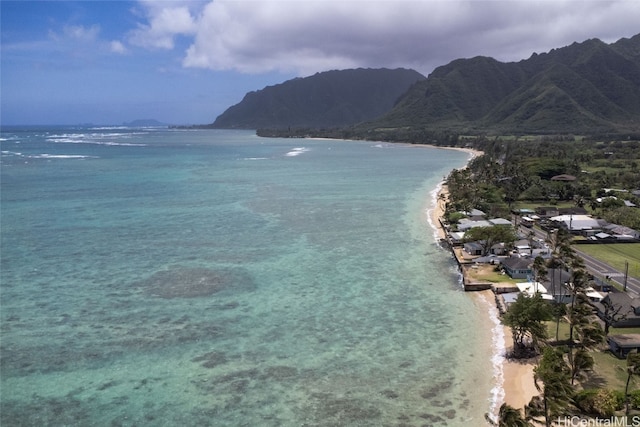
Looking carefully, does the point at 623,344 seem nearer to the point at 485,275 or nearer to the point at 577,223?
the point at 485,275

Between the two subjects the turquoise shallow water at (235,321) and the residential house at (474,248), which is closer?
the turquoise shallow water at (235,321)

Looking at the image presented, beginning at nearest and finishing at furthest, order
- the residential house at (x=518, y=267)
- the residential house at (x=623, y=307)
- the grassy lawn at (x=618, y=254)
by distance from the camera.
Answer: the residential house at (x=623, y=307), the residential house at (x=518, y=267), the grassy lawn at (x=618, y=254)

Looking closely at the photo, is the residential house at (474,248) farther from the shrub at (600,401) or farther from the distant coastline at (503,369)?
the shrub at (600,401)

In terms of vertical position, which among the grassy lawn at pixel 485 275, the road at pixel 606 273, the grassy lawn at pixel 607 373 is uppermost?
the road at pixel 606 273

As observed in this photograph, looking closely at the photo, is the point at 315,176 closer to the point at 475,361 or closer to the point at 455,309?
the point at 455,309

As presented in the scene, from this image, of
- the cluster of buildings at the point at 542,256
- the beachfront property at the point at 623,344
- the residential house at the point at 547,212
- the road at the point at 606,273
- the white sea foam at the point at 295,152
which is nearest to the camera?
the beachfront property at the point at 623,344

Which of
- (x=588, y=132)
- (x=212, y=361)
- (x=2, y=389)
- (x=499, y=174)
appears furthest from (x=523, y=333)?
(x=588, y=132)

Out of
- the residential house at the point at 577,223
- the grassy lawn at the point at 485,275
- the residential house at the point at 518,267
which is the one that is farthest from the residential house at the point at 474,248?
the residential house at the point at 577,223

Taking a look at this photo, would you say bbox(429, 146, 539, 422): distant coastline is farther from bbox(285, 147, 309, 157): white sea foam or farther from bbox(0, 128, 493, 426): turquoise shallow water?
bbox(285, 147, 309, 157): white sea foam
